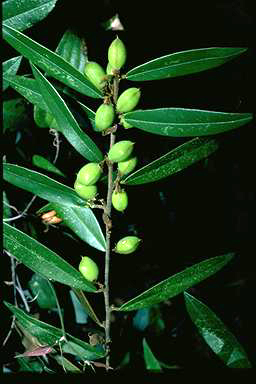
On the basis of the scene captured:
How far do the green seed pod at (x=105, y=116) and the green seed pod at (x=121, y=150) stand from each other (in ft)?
0.11

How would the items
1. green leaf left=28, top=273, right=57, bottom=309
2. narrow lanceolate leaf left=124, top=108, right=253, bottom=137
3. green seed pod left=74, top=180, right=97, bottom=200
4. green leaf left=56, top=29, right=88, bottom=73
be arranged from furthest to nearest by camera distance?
green leaf left=28, top=273, right=57, bottom=309 < green leaf left=56, top=29, right=88, bottom=73 < green seed pod left=74, top=180, right=97, bottom=200 < narrow lanceolate leaf left=124, top=108, right=253, bottom=137

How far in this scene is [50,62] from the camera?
589 mm

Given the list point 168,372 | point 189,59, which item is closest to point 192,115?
point 189,59

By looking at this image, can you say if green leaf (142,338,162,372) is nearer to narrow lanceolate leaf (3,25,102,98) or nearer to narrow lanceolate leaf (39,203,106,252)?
narrow lanceolate leaf (39,203,106,252)

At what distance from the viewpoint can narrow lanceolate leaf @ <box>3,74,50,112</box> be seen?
0.68 m

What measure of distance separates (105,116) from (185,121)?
11cm

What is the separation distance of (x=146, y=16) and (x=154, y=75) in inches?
15.8

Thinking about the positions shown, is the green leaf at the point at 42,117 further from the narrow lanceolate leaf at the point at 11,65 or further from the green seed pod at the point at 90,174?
the green seed pod at the point at 90,174

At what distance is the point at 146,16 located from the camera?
3.04 feet

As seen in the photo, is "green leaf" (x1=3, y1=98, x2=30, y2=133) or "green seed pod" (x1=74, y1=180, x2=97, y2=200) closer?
"green seed pod" (x1=74, y1=180, x2=97, y2=200)

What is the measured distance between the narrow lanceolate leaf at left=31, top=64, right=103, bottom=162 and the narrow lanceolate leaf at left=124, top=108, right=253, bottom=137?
7cm

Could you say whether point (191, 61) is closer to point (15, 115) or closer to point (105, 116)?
point (105, 116)

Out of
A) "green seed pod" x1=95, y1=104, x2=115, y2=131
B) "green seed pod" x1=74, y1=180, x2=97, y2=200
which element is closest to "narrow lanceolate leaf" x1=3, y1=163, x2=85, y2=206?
Result: "green seed pod" x1=74, y1=180, x2=97, y2=200

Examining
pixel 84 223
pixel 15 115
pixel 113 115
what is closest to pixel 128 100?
pixel 113 115
